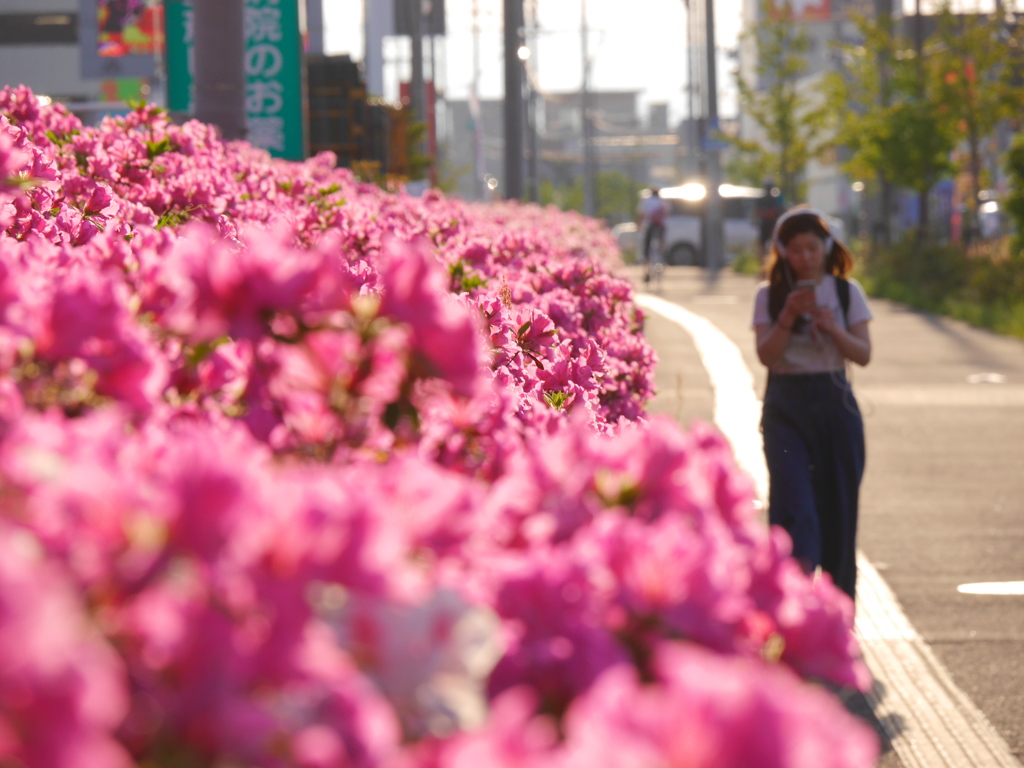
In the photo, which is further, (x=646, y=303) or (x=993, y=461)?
(x=646, y=303)

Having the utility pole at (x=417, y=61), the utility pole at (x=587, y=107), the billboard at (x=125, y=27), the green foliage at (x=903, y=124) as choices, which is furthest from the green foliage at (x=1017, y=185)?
the utility pole at (x=587, y=107)

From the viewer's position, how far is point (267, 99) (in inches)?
496

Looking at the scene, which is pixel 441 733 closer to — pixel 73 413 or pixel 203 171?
pixel 73 413

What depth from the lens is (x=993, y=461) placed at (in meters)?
10.8

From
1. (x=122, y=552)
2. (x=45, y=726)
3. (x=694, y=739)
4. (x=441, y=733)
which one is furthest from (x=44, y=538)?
(x=694, y=739)

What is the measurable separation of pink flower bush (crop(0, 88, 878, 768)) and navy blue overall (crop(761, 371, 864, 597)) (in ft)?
13.2

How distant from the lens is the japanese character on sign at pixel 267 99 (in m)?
12.6

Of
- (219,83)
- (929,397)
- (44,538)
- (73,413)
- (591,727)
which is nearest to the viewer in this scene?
(591,727)

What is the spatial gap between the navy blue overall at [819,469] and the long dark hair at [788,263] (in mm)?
293

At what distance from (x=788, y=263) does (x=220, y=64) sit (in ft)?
13.5

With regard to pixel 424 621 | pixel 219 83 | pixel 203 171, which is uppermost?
pixel 219 83

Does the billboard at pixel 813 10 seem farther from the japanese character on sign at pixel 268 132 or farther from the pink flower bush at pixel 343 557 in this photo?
the pink flower bush at pixel 343 557

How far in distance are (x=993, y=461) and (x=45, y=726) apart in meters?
10.3

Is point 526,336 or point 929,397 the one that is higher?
point 526,336
